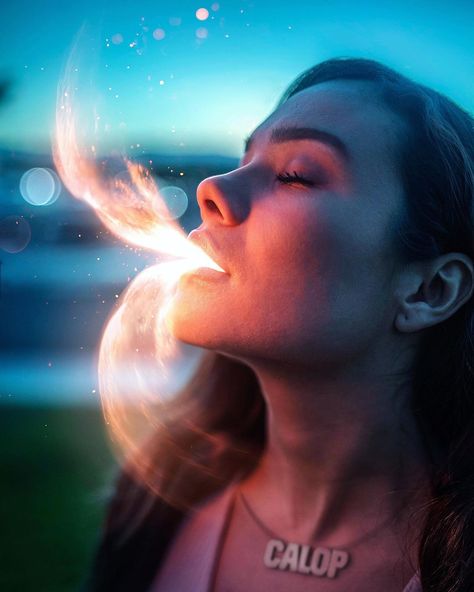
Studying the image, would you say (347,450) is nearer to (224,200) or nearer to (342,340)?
(342,340)

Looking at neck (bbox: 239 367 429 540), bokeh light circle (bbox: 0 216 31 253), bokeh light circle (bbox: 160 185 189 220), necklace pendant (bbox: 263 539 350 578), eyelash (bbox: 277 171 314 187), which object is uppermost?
eyelash (bbox: 277 171 314 187)

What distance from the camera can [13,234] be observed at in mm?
2021

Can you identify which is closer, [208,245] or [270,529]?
[208,245]

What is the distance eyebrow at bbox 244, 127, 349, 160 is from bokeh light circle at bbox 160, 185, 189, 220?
38cm

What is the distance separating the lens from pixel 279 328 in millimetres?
1115

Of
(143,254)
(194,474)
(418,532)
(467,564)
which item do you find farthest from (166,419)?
(467,564)

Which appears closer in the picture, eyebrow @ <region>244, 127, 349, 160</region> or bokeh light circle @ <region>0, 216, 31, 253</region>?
eyebrow @ <region>244, 127, 349, 160</region>

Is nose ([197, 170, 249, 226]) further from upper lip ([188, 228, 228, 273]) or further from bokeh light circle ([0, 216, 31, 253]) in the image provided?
bokeh light circle ([0, 216, 31, 253])

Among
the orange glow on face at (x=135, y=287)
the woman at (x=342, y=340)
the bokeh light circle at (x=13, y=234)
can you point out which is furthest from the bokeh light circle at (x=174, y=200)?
the bokeh light circle at (x=13, y=234)

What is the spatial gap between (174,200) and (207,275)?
1.33ft

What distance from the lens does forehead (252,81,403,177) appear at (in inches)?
45.2

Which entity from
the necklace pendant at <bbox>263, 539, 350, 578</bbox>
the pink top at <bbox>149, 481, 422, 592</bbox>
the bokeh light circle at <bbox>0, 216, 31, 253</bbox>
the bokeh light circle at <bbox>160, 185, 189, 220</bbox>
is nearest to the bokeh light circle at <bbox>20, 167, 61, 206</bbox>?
the bokeh light circle at <bbox>0, 216, 31, 253</bbox>

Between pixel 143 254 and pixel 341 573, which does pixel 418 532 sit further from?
pixel 143 254

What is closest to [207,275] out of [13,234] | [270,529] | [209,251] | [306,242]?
[209,251]
